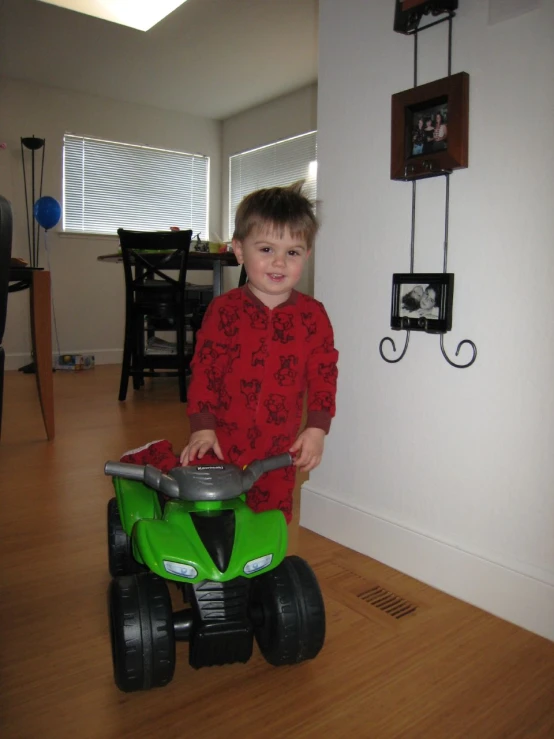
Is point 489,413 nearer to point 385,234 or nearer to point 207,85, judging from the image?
point 385,234

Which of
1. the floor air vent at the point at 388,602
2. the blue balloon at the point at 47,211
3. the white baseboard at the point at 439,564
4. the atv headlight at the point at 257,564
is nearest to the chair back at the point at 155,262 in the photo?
the blue balloon at the point at 47,211

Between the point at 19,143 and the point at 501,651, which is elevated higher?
the point at 19,143

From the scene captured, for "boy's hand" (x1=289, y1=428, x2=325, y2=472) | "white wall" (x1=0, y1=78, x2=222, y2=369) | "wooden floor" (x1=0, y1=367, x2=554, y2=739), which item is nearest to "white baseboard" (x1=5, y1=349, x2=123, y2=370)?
"white wall" (x1=0, y1=78, x2=222, y2=369)

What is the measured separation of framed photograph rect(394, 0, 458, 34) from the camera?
118cm

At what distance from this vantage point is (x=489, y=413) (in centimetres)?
→ 118

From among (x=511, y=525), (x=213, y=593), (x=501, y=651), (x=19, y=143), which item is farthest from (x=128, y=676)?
(x=19, y=143)

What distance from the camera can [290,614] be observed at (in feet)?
3.12

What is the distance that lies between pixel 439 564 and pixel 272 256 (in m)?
0.72

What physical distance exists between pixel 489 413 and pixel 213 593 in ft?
2.05

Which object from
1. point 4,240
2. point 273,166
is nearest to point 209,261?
point 273,166

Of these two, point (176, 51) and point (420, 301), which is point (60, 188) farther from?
point (420, 301)

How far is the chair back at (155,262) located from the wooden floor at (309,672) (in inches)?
83.4

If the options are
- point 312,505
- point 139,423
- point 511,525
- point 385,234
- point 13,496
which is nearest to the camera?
point 511,525

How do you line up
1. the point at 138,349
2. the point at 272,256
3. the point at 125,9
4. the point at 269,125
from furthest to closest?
the point at 269,125, the point at 125,9, the point at 138,349, the point at 272,256
